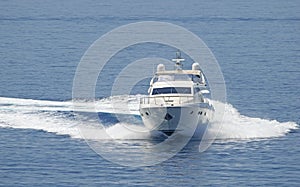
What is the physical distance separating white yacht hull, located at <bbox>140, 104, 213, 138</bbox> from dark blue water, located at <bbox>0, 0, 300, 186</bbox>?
125 centimetres

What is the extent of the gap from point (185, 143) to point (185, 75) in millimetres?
8127

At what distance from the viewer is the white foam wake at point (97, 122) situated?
205 ft

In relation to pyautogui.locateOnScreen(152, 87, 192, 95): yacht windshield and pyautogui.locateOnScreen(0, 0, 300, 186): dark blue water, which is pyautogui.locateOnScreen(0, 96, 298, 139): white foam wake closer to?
pyautogui.locateOnScreen(0, 0, 300, 186): dark blue water

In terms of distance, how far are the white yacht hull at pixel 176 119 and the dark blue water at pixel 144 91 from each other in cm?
125

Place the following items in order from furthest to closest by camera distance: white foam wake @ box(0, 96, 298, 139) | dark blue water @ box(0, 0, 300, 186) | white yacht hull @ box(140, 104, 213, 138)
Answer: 1. white foam wake @ box(0, 96, 298, 139)
2. white yacht hull @ box(140, 104, 213, 138)
3. dark blue water @ box(0, 0, 300, 186)

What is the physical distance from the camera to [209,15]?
148 meters

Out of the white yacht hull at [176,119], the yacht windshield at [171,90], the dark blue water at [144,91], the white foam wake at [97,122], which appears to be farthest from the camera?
the white foam wake at [97,122]

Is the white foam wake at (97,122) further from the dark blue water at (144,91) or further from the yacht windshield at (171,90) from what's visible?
the yacht windshield at (171,90)

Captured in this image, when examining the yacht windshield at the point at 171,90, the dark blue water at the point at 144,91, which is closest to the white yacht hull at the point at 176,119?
the dark blue water at the point at 144,91

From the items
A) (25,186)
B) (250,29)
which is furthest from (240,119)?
(250,29)

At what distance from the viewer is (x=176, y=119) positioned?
59469mm

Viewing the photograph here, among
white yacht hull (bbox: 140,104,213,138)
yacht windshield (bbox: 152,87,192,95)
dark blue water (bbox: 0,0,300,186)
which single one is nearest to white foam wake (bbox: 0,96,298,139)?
dark blue water (bbox: 0,0,300,186)

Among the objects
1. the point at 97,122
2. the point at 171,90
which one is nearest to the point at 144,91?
the point at 97,122

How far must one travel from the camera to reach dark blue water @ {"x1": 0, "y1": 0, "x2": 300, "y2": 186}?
52.4 meters
